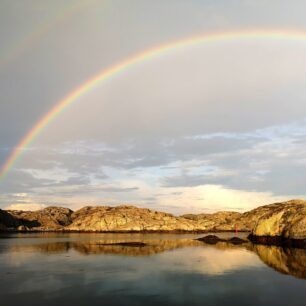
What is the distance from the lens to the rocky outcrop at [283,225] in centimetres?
7934

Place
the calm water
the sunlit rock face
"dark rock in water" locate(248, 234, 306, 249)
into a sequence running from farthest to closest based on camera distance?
the sunlit rock face
"dark rock in water" locate(248, 234, 306, 249)
the calm water

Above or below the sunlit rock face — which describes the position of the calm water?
below

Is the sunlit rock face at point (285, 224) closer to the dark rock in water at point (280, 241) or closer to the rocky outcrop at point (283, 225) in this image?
the rocky outcrop at point (283, 225)

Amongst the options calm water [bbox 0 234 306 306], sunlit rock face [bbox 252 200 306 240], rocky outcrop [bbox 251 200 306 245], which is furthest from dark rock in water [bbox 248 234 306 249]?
calm water [bbox 0 234 306 306]

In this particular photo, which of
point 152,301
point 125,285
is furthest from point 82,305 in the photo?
point 125,285

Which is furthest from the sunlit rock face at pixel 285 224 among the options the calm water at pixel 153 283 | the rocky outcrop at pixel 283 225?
the calm water at pixel 153 283

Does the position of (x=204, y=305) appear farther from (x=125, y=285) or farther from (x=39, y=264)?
(x=39, y=264)

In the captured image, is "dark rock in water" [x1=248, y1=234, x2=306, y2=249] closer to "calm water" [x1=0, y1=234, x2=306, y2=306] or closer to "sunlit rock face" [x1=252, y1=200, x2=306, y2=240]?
"sunlit rock face" [x1=252, y1=200, x2=306, y2=240]

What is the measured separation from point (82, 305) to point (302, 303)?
16.7 meters

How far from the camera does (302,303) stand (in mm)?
27188

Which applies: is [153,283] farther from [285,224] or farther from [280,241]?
[285,224]

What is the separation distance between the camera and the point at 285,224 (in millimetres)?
88625

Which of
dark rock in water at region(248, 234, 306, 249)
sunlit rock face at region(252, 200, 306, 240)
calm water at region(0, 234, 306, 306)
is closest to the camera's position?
calm water at region(0, 234, 306, 306)

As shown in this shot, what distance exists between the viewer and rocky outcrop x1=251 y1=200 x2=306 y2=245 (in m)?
79.3
